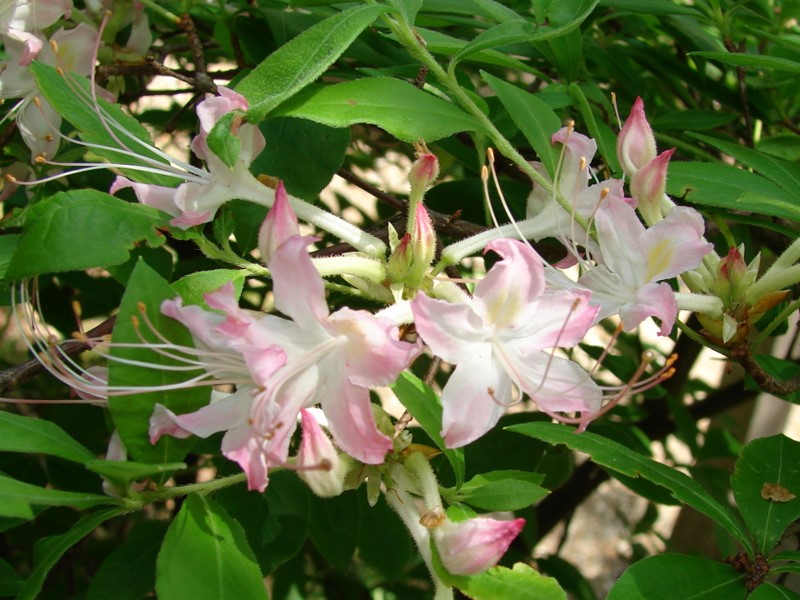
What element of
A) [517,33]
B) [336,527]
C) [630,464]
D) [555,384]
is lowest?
[336,527]

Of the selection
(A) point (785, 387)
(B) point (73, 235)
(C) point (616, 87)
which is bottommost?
(A) point (785, 387)

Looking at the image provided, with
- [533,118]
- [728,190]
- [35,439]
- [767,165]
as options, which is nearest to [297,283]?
[35,439]

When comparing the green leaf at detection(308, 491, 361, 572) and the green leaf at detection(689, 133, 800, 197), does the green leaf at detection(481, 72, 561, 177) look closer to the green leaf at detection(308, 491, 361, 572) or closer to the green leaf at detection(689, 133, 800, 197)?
the green leaf at detection(689, 133, 800, 197)

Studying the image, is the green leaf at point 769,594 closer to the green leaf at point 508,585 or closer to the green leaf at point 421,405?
Answer: the green leaf at point 508,585

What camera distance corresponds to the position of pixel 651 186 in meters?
0.90

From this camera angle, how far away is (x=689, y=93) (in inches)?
63.8

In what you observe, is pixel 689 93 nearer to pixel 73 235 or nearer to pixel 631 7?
pixel 631 7

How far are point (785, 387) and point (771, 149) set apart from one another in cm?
37

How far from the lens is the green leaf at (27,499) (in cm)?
66

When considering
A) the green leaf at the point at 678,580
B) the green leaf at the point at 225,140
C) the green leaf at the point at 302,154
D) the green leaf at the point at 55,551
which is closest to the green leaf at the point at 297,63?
the green leaf at the point at 225,140

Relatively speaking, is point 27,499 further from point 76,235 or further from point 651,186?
point 651,186

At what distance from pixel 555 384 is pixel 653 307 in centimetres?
12

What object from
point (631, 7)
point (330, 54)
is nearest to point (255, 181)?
point (330, 54)

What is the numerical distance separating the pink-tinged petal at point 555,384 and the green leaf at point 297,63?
0.94 feet
